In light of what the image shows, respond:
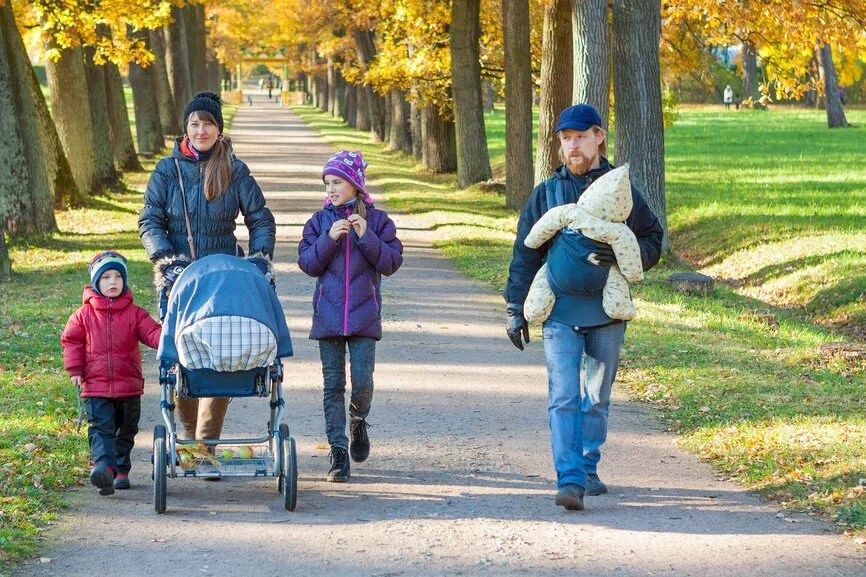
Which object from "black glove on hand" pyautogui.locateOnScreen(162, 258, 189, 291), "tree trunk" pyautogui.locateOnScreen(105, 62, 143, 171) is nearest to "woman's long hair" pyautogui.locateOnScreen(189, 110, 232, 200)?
"black glove on hand" pyautogui.locateOnScreen(162, 258, 189, 291)

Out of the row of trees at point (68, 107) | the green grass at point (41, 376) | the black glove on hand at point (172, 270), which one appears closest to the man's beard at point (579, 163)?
the black glove on hand at point (172, 270)

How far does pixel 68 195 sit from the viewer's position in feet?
77.1

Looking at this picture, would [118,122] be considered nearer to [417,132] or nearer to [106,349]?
[417,132]

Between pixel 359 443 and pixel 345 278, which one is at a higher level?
pixel 345 278

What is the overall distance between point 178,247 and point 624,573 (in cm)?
305

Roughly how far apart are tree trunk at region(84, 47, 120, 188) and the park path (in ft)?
A: 58.8

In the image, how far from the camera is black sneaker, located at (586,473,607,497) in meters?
6.99

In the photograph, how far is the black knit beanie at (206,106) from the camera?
7.14m

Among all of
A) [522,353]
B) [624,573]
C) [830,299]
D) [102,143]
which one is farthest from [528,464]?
[102,143]

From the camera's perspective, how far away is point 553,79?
2044cm

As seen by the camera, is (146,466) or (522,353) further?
(522,353)

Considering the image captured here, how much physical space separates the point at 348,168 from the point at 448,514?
191 cm

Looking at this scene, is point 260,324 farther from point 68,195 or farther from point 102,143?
point 102,143

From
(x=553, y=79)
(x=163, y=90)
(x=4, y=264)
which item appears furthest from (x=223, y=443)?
(x=163, y=90)
